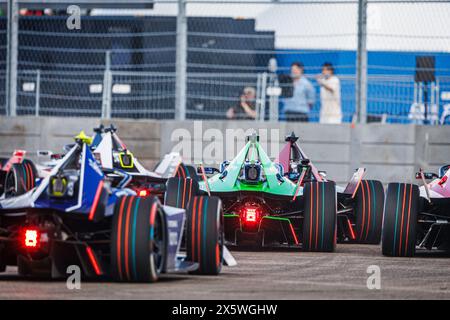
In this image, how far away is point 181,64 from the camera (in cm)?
2402

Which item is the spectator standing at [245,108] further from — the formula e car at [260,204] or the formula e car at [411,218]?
the formula e car at [411,218]

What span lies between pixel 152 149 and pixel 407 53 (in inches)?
206

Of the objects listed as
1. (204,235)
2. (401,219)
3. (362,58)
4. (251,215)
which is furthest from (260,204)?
(362,58)

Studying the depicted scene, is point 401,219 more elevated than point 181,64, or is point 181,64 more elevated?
point 181,64

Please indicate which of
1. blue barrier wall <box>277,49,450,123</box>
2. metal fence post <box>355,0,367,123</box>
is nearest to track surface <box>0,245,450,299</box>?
blue barrier wall <box>277,49,450,123</box>

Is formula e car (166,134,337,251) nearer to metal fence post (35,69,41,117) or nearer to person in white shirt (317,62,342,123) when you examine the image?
person in white shirt (317,62,342,123)

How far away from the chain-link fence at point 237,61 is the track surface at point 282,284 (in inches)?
358

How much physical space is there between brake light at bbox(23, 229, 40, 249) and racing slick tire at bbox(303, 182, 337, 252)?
17.0 feet

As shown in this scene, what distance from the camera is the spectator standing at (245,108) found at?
79.0 feet

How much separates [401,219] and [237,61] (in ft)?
30.6

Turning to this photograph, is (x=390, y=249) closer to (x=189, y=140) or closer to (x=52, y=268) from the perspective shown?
(x=52, y=268)

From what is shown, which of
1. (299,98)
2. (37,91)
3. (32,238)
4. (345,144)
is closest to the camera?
(32,238)

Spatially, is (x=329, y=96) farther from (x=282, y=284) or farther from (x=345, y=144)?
(x=282, y=284)

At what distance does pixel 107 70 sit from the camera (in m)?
24.6
